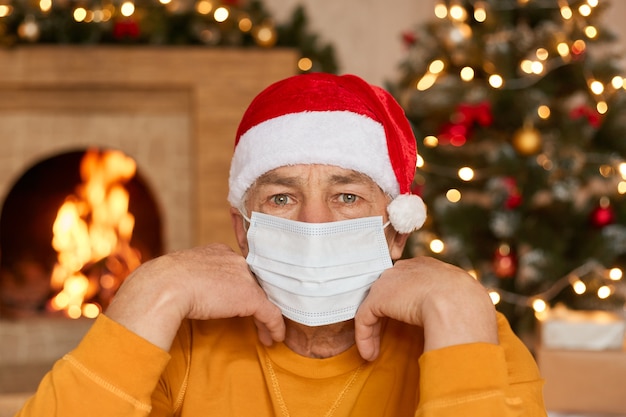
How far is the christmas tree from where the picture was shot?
3146 millimetres

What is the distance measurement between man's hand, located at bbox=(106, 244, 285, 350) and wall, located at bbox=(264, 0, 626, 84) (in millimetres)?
2676

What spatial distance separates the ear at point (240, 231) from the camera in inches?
55.7

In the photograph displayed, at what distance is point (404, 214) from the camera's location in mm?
1353

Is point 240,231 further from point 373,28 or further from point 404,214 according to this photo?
point 373,28

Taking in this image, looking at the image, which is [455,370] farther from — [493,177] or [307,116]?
[493,177]

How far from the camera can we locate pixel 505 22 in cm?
327

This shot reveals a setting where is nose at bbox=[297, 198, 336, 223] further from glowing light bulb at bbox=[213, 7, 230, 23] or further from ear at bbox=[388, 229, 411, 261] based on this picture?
glowing light bulb at bbox=[213, 7, 230, 23]

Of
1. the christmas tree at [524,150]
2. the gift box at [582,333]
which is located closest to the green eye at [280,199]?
the gift box at [582,333]

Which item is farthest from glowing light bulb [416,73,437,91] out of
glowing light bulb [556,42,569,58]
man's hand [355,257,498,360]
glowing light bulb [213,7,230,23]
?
man's hand [355,257,498,360]

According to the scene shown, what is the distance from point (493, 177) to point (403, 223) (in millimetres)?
1941

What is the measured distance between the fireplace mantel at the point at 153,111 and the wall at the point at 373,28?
34 centimetres

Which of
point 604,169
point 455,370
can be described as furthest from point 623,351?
point 455,370

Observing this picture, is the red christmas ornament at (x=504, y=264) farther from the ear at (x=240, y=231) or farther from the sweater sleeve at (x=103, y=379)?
the sweater sleeve at (x=103, y=379)

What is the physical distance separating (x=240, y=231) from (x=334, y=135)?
0.84ft
